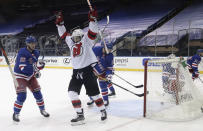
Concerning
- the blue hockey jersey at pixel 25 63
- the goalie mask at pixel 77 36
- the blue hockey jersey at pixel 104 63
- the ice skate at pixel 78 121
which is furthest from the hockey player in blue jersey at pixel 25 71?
the blue hockey jersey at pixel 104 63

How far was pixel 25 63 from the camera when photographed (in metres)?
3.14

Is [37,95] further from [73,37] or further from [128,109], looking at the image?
[128,109]

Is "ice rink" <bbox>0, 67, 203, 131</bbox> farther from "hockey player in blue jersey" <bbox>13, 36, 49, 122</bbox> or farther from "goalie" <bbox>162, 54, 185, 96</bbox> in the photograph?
"goalie" <bbox>162, 54, 185, 96</bbox>

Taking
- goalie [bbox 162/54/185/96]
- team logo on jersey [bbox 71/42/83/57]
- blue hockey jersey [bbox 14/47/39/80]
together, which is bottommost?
goalie [bbox 162/54/185/96]

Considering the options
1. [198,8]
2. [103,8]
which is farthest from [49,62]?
[198,8]

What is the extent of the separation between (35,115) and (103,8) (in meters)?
13.3

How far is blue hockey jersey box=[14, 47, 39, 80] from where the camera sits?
313 cm

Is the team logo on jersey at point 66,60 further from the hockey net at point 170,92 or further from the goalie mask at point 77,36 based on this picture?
the goalie mask at point 77,36

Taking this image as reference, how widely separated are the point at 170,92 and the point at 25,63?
2018mm

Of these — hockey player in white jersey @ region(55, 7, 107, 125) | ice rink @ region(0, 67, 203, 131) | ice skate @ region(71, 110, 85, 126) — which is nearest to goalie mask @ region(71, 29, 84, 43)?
hockey player in white jersey @ region(55, 7, 107, 125)

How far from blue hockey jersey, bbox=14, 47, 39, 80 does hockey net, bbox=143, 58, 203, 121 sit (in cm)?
149

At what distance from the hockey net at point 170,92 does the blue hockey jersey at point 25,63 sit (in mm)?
1493

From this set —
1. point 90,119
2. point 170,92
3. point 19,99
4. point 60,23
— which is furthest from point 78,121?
point 170,92

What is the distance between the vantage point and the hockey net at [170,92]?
3.25 metres
